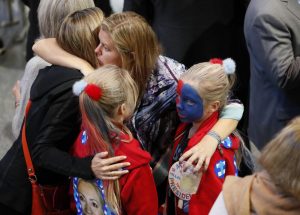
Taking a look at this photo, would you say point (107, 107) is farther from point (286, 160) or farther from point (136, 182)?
point (286, 160)

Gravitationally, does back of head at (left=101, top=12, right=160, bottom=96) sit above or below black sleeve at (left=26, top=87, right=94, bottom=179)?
above

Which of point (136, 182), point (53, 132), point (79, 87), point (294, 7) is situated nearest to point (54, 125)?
point (53, 132)

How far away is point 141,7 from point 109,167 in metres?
1.23

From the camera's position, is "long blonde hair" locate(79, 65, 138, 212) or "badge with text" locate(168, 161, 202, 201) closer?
"long blonde hair" locate(79, 65, 138, 212)

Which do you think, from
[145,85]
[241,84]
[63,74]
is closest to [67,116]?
[63,74]

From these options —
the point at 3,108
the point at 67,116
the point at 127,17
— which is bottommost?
the point at 3,108

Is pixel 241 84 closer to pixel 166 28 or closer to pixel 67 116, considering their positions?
pixel 166 28

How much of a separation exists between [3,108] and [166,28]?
5.76 feet

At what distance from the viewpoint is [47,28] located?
1.85m

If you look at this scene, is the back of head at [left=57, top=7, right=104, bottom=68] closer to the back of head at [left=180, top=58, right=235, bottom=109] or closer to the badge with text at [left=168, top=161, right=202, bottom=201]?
the back of head at [left=180, top=58, right=235, bottom=109]

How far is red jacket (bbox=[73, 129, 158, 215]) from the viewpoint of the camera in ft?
4.85

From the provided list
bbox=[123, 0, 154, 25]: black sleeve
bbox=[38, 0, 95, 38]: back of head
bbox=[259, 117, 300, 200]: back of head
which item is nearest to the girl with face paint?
bbox=[259, 117, 300, 200]: back of head

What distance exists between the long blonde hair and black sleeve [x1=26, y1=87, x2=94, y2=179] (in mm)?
102

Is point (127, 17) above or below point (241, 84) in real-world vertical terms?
above
